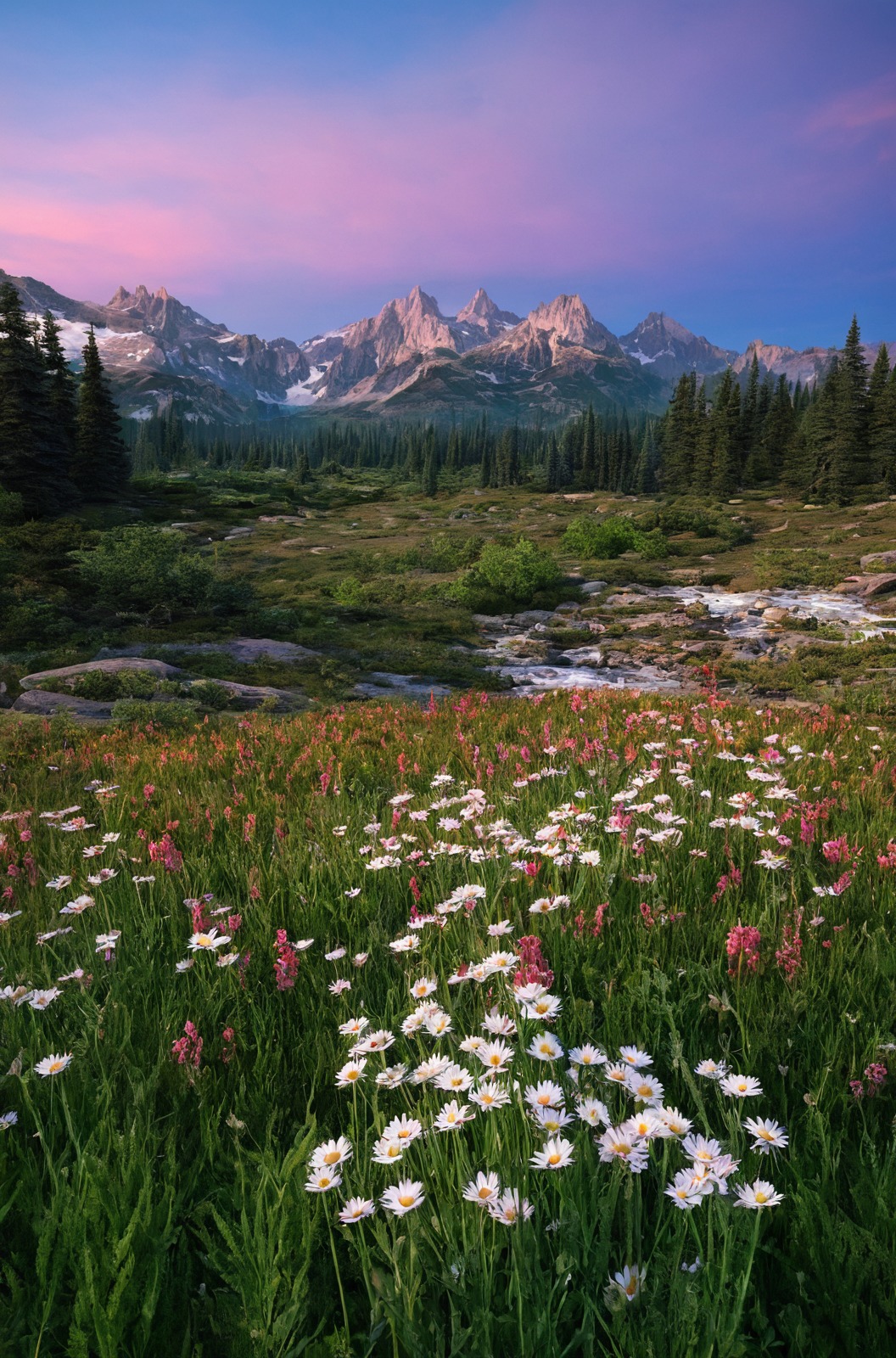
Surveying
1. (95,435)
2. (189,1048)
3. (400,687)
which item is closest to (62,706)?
(400,687)

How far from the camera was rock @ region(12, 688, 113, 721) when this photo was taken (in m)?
11.8

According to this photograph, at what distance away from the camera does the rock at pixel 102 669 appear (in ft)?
47.0

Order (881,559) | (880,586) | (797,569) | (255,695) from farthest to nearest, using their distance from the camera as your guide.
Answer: (797,569) → (881,559) → (880,586) → (255,695)

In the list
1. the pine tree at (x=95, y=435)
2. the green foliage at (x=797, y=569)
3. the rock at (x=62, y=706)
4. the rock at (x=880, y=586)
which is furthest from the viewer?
the pine tree at (x=95, y=435)

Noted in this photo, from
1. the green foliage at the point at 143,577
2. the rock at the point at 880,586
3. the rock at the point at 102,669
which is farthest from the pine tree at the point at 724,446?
the rock at the point at 102,669

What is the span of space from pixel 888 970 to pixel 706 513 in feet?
229

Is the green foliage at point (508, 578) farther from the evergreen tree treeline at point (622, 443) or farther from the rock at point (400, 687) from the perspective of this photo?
the evergreen tree treeline at point (622, 443)

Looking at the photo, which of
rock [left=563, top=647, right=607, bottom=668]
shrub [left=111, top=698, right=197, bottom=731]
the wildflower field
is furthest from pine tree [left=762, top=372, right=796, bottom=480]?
the wildflower field

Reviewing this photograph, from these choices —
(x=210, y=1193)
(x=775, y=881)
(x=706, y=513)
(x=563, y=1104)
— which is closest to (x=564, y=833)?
(x=775, y=881)

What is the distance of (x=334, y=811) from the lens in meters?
4.73

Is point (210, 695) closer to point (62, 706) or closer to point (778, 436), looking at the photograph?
point (62, 706)

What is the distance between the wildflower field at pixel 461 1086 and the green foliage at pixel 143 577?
26.1 metres

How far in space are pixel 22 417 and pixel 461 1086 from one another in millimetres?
A: 59117

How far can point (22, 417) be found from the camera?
4856 cm
